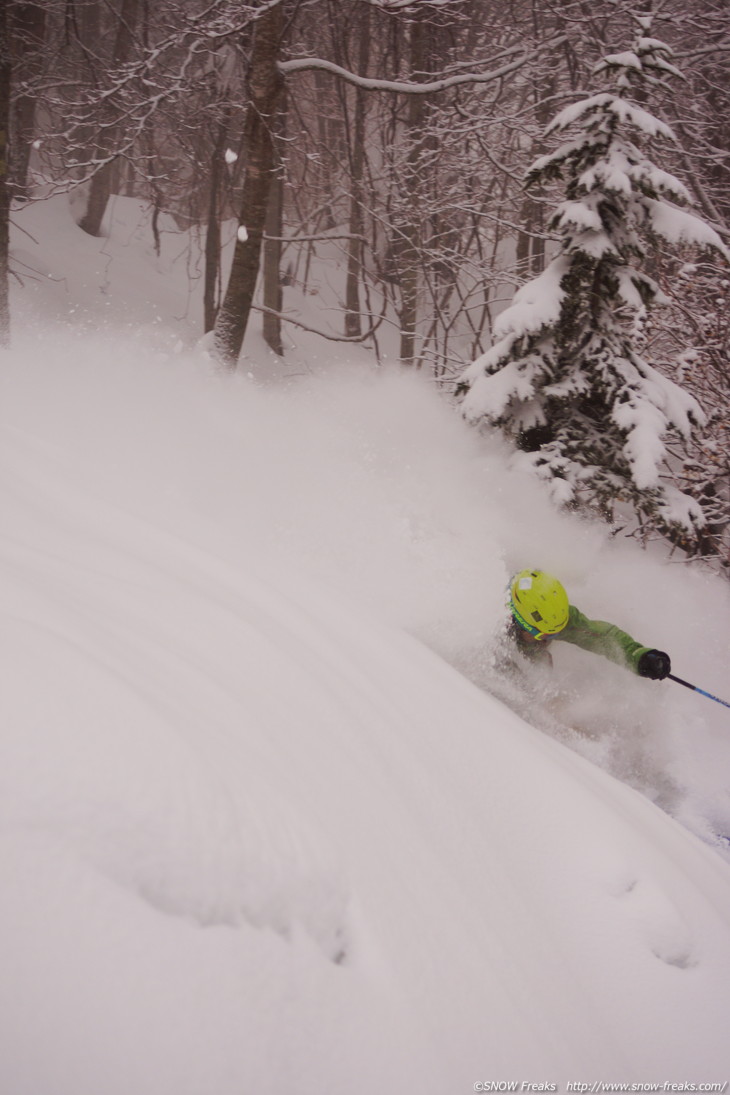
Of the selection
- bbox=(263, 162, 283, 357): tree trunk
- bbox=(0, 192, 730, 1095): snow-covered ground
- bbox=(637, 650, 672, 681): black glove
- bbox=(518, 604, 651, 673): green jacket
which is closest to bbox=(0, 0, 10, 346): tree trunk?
bbox=(0, 192, 730, 1095): snow-covered ground

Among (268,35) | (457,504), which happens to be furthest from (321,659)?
(268,35)

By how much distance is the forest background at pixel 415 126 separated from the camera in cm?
749

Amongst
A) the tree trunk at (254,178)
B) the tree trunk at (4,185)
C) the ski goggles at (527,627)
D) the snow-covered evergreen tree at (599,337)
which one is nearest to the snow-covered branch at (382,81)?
the tree trunk at (254,178)

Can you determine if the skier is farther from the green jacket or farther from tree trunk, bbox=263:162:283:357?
tree trunk, bbox=263:162:283:357

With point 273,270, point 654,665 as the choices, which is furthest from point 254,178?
point 273,270

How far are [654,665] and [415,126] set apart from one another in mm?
10943

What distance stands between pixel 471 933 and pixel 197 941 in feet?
3.01

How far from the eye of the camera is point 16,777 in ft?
5.24

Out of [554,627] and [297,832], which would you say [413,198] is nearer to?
[554,627]

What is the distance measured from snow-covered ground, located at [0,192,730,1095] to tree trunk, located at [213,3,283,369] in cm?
286

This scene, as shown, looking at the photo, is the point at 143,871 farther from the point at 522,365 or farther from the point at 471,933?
the point at 522,365

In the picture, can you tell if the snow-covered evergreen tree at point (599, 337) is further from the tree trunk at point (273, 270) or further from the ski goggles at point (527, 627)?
the tree trunk at point (273, 270)

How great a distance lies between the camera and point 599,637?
5.21 meters

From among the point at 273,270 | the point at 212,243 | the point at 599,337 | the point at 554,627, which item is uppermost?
the point at 212,243
